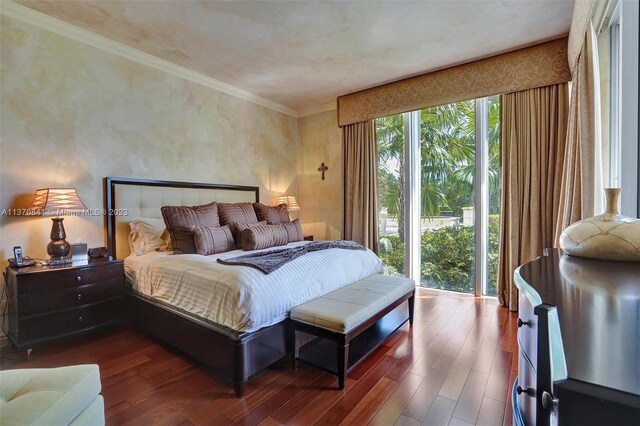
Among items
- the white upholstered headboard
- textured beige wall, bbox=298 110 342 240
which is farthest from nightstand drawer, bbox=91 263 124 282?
textured beige wall, bbox=298 110 342 240

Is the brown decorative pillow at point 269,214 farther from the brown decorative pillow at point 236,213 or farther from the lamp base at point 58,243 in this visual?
the lamp base at point 58,243

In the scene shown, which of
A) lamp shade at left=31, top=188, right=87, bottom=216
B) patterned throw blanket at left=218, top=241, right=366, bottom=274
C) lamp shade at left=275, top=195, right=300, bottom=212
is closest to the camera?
patterned throw blanket at left=218, top=241, right=366, bottom=274

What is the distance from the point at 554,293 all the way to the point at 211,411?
176 cm

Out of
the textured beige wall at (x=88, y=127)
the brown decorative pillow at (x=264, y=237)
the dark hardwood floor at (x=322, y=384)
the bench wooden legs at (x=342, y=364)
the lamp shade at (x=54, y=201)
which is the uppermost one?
the textured beige wall at (x=88, y=127)

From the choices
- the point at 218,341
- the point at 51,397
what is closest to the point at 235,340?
the point at 218,341

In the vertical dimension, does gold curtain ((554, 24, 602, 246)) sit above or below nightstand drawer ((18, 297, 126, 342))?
above

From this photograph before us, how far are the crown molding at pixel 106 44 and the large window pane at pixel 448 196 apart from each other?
2656 millimetres

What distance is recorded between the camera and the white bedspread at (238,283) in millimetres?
1848

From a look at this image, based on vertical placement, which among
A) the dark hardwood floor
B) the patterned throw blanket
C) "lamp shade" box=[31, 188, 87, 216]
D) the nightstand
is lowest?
the dark hardwood floor

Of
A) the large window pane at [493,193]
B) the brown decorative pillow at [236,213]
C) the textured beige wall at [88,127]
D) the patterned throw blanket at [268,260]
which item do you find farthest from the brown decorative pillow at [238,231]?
the large window pane at [493,193]

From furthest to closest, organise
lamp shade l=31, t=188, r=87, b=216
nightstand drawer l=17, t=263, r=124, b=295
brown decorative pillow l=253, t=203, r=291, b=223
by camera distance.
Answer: brown decorative pillow l=253, t=203, r=291, b=223
lamp shade l=31, t=188, r=87, b=216
nightstand drawer l=17, t=263, r=124, b=295

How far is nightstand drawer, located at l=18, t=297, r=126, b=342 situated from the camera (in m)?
2.18

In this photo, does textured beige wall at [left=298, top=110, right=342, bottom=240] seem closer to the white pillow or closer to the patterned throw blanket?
the patterned throw blanket

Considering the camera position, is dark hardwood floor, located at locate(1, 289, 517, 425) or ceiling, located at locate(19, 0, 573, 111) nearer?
dark hardwood floor, located at locate(1, 289, 517, 425)
